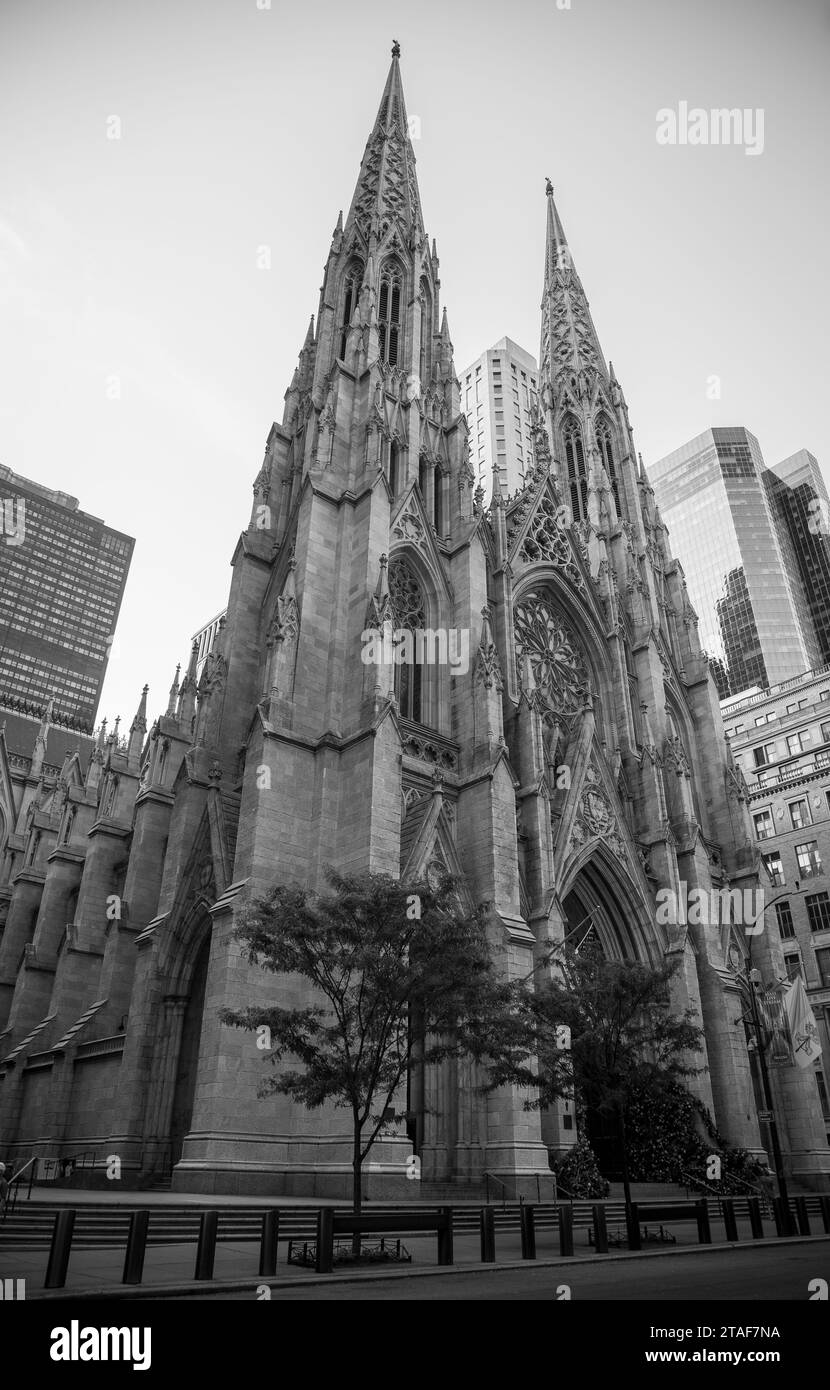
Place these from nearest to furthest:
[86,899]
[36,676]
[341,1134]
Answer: [341,1134], [86,899], [36,676]

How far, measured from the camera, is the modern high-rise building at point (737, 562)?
8744 centimetres

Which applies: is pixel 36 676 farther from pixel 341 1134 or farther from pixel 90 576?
pixel 341 1134

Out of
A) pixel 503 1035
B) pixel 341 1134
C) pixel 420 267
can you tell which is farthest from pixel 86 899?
→ pixel 420 267

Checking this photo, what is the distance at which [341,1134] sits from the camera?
19672mm

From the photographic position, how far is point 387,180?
1802 inches

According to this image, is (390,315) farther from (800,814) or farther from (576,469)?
(800,814)

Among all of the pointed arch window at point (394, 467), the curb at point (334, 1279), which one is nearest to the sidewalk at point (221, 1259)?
the curb at point (334, 1279)

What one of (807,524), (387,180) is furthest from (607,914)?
(807,524)

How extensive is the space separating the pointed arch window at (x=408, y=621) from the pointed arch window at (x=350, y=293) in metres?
12.8

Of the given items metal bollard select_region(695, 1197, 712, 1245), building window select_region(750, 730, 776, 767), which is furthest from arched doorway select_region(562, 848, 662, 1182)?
building window select_region(750, 730, 776, 767)

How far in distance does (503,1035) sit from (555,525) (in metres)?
28.8

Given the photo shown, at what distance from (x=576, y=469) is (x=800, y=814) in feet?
78.2

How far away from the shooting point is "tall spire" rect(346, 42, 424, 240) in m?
44.1

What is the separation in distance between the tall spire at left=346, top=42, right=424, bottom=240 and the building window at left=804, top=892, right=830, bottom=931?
40941 millimetres
